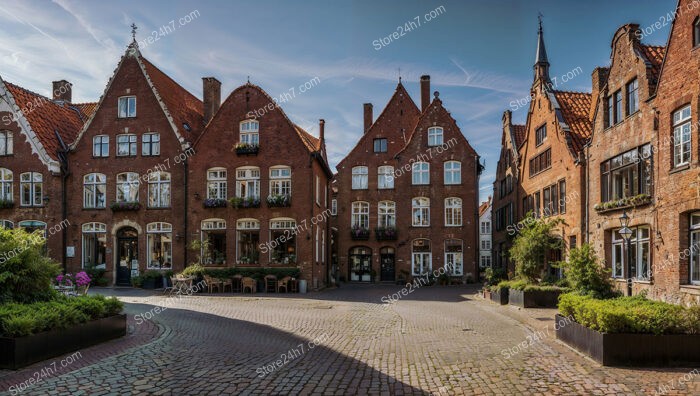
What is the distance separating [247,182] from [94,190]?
928 centimetres

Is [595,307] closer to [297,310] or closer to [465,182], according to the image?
[297,310]

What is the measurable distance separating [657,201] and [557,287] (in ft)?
18.4

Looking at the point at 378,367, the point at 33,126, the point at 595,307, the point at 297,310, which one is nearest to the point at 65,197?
the point at 33,126

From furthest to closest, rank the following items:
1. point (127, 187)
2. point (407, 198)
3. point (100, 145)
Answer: point (407, 198) < point (100, 145) < point (127, 187)

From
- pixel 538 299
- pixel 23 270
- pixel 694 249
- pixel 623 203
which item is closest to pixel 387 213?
pixel 538 299

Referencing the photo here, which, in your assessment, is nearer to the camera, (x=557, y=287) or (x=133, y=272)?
(x=557, y=287)

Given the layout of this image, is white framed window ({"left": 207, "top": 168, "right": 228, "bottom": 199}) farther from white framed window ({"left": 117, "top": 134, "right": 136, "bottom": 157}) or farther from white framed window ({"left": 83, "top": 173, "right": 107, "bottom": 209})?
white framed window ({"left": 83, "top": 173, "right": 107, "bottom": 209})

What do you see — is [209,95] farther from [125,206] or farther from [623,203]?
[623,203]

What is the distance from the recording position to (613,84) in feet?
71.1

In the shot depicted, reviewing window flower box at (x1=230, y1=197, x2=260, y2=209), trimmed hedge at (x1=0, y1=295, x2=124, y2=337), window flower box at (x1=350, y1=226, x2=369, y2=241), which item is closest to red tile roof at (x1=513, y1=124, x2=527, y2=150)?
window flower box at (x1=350, y1=226, x2=369, y2=241)

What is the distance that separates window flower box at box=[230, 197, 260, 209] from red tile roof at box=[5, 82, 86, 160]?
1143 centimetres

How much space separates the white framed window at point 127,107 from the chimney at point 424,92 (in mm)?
19834

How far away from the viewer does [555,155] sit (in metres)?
27.5

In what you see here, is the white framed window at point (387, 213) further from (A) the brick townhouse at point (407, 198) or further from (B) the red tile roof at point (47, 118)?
(B) the red tile roof at point (47, 118)
